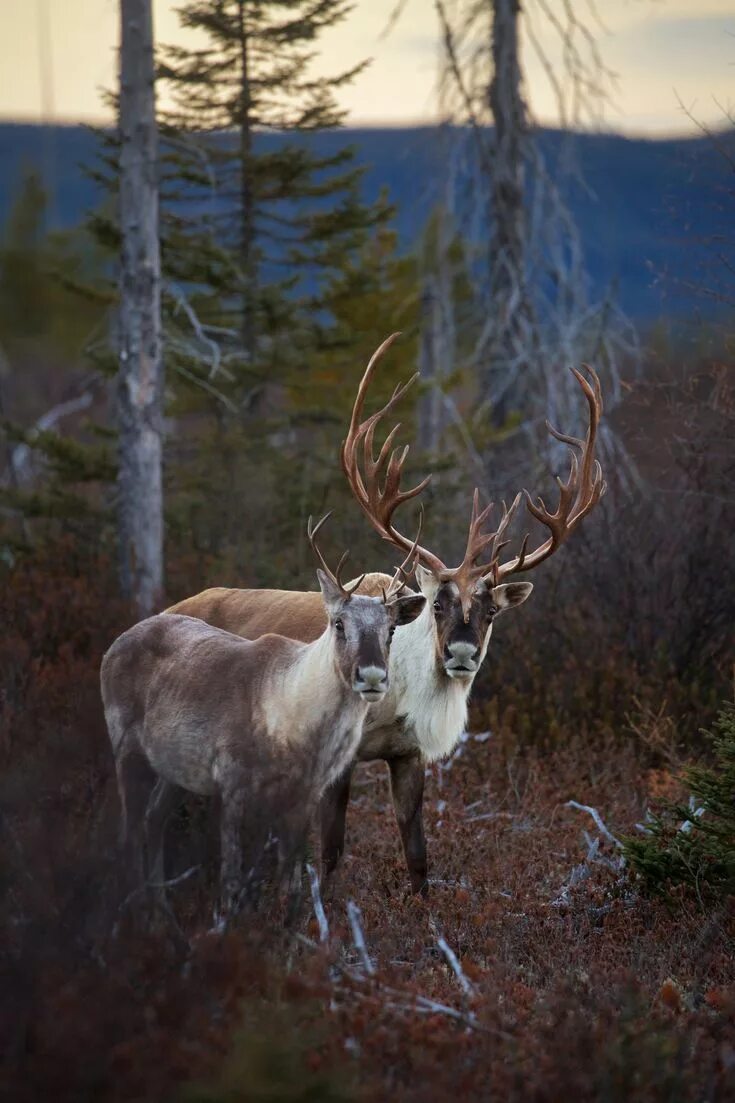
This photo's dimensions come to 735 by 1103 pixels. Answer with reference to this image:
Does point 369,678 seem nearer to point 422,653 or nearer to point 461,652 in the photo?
point 461,652

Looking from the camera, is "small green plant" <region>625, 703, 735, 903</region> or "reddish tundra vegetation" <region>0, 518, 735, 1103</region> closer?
"reddish tundra vegetation" <region>0, 518, 735, 1103</region>

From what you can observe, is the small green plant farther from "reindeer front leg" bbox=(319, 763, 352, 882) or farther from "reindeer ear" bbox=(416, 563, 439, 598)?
"reindeer ear" bbox=(416, 563, 439, 598)

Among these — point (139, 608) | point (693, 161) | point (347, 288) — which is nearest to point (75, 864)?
point (139, 608)

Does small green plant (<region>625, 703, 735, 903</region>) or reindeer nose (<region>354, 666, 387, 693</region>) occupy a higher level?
reindeer nose (<region>354, 666, 387, 693</region>)

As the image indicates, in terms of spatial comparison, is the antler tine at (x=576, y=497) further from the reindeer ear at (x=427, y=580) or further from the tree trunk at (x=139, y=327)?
the tree trunk at (x=139, y=327)

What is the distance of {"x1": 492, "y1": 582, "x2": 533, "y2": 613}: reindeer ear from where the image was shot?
21.9 feet

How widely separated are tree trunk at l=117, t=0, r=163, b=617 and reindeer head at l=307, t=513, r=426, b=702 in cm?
505

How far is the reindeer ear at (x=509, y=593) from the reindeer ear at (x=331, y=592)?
Answer: 1.19 metres

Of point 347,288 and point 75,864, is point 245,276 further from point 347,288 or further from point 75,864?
point 75,864

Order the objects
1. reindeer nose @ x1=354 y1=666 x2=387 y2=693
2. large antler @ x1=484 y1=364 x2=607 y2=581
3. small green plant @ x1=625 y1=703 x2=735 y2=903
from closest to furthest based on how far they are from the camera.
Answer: reindeer nose @ x1=354 y1=666 x2=387 y2=693 → small green plant @ x1=625 y1=703 x2=735 y2=903 → large antler @ x1=484 y1=364 x2=607 y2=581

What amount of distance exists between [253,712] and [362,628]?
571 millimetres

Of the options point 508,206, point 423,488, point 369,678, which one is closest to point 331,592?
point 369,678

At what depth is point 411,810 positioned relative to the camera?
658 centimetres

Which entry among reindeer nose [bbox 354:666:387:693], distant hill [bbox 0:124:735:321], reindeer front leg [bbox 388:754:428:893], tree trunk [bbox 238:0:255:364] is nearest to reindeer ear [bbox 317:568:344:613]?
reindeer nose [bbox 354:666:387:693]
